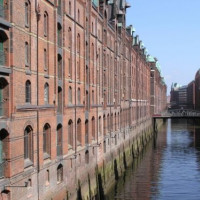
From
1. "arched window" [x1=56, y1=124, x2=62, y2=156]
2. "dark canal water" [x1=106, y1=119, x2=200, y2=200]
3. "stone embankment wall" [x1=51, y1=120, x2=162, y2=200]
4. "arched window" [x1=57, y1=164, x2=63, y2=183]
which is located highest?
"arched window" [x1=56, y1=124, x2=62, y2=156]

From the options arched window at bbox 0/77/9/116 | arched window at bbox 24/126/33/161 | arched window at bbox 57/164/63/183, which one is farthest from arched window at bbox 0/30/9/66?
arched window at bbox 57/164/63/183

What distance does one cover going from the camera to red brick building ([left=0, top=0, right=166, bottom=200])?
18.0 metres

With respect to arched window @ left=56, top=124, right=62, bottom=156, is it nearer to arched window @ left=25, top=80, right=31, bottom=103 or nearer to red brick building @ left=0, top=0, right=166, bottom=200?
red brick building @ left=0, top=0, right=166, bottom=200

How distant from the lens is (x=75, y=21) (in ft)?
94.1

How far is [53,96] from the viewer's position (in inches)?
951

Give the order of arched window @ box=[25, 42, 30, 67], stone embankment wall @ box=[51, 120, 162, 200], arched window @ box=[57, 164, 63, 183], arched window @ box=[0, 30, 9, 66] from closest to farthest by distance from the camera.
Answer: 1. arched window @ box=[0, 30, 9, 66]
2. arched window @ box=[25, 42, 30, 67]
3. arched window @ box=[57, 164, 63, 183]
4. stone embankment wall @ box=[51, 120, 162, 200]

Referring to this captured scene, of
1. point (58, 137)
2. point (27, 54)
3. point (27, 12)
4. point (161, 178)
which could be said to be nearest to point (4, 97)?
point (27, 54)

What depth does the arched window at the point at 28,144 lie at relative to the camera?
20.3 m

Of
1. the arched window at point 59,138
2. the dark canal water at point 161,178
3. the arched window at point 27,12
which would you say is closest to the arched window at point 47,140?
the arched window at point 59,138

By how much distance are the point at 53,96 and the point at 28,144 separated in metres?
4.33

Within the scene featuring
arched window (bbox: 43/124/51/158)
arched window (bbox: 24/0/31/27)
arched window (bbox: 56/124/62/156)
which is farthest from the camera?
arched window (bbox: 56/124/62/156)

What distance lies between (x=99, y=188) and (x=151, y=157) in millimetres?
26055

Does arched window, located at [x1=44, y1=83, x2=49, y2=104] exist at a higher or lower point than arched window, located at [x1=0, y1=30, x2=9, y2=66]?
lower

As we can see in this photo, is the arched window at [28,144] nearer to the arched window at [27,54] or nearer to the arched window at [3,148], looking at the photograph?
the arched window at [3,148]
